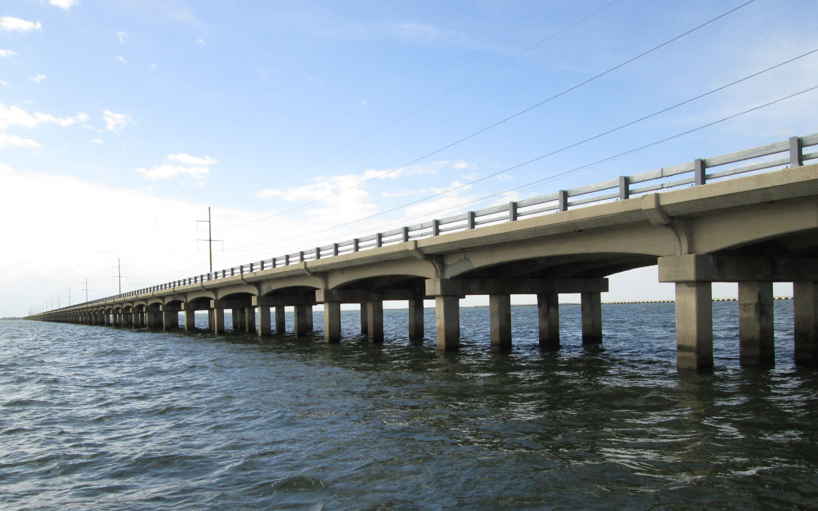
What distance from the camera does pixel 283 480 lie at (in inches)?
337

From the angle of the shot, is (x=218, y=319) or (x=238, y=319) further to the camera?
(x=238, y=319)

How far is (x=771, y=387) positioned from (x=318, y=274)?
2696 centimetres

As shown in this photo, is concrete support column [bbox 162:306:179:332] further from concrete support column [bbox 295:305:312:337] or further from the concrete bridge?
the concrete bridge

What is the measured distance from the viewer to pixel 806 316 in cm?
2103

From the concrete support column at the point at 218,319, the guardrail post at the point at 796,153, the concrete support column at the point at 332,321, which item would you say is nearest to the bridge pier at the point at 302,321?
the concrete support column at the point at 332,321

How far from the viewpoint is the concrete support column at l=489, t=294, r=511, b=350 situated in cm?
2706

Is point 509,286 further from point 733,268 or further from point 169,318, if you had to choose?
point 169,318

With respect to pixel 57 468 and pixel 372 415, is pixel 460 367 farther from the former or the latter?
pixel 57 468

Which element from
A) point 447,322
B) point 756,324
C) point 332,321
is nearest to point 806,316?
point 756,324

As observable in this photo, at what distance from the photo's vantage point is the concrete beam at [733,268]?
1650 centimetres

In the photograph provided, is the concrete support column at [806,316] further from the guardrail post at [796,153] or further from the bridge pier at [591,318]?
the bridge pier at [591,318]

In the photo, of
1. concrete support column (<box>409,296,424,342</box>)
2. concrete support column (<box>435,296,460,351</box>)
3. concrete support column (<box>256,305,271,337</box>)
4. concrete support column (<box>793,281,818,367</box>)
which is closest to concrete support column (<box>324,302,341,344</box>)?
concrete support column (<box>409,296,424,342</box>)

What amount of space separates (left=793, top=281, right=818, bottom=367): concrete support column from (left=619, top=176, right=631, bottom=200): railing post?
8.40 m

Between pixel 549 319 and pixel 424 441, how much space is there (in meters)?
20.2
